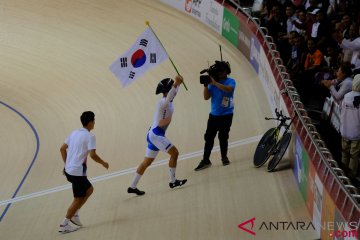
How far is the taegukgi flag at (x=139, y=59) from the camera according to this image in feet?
25.9

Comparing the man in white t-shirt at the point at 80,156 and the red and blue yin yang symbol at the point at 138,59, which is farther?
the red and blue yin yang symbol at the point at 138,59

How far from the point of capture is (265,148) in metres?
7.82

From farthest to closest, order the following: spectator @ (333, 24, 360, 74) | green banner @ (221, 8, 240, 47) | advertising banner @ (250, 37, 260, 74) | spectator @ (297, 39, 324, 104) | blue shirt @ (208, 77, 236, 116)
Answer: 1. green banner @ (221, 8, 240, 47)
2. advertising banner @ (250, 37, 260, 74)
3. spectator @ (297, 39, 324, 104)
4. spectator @ (333, 24, 360, 74)
5. blue shirt @ (208, 77, 236, 116)

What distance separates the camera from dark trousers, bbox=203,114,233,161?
7871mm

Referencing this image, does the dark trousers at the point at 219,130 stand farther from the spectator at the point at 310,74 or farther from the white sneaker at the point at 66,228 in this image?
the white sneaker at the point at 66,228

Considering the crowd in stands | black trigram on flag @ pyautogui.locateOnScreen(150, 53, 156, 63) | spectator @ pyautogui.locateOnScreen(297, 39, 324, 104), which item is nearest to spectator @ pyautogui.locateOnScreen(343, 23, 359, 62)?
the crowd in stands

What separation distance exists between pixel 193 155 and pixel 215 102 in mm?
1188

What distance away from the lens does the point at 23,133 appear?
35.6ft

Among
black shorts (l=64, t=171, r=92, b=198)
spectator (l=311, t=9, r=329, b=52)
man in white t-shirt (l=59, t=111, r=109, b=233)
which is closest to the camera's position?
man in white t-shirt (l=59, t=111, r=109, b=233)

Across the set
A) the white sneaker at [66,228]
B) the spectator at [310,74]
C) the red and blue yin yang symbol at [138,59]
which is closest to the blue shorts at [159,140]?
the red and blue yin yang symbol at [138,59]

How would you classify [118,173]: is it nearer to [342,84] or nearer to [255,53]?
[342,84]

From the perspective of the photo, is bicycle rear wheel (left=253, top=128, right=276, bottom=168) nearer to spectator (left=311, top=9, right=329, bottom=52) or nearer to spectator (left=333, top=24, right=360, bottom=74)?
spectator (left=333, top=24, right=360, bottom=74)

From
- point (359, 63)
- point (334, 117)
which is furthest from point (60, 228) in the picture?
point (359, 63)

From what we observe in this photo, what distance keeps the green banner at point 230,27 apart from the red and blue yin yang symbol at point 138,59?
13.9ft
